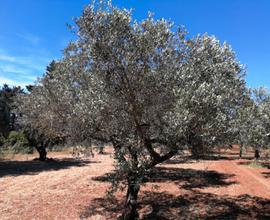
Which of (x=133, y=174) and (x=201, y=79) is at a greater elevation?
(x=201, y=79)

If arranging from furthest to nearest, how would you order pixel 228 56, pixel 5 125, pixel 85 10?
pixel 5 125
pixel 228 56
pixel 85 10

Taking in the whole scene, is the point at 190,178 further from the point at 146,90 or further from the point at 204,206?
the point at 146,90

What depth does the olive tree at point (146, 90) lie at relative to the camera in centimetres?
1161

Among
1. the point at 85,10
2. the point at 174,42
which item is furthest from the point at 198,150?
the point at 85,10

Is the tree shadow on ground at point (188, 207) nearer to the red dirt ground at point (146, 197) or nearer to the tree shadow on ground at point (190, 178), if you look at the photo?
the red dirt ground at point (146, 197)

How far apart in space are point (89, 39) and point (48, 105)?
673 centimetres

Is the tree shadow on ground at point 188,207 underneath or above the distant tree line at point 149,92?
underneath

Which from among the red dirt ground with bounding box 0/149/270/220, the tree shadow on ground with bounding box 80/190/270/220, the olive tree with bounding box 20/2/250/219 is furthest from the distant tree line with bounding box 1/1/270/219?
the tree shadow on ground with bounding box 80/190/270/220

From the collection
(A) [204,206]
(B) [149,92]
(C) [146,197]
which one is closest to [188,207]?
(A) [204,206]

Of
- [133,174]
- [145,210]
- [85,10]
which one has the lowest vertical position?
[145,210]

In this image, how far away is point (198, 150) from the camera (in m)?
12.6

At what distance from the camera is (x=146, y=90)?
482 inches

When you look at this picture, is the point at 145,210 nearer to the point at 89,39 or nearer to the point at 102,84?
the point at 102,84

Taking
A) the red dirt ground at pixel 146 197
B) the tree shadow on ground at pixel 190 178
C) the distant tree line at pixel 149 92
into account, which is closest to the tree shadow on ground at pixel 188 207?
the red dirt ground at pixel 146 197
